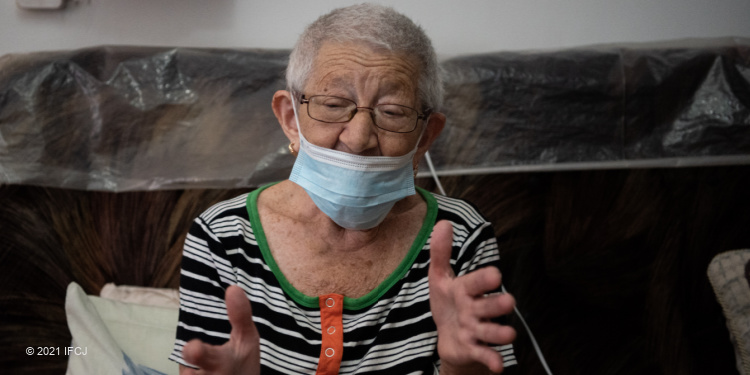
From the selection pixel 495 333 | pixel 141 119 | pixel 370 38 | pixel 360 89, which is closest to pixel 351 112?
pixel 360 89

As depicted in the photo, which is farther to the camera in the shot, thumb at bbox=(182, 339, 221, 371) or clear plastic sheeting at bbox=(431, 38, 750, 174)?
clear plastic sheeting at bbox=(431, 38, 750, 174)

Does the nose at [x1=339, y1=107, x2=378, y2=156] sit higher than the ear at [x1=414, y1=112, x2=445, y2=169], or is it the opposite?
the ear at [x1=414, y1=112, x2=445, y2=169]

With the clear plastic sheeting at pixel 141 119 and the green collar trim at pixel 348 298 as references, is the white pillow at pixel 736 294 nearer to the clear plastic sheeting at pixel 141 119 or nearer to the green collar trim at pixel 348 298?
the green collar trim at pixel 348 298

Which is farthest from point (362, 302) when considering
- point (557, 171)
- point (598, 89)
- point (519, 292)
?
point (598, 89)

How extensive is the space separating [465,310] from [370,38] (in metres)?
0.55

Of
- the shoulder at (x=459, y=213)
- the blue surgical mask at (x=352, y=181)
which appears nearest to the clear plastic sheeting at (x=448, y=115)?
the shoulder at (x=459, y=213)

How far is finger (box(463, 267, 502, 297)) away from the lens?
826mm

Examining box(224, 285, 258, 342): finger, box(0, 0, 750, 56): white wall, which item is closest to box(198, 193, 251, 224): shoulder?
box(224, 285, 258, 342): finger

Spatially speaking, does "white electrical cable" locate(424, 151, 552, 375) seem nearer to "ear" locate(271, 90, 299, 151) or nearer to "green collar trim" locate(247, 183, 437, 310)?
"green collar trim" locate(247, 183, 437, 310)

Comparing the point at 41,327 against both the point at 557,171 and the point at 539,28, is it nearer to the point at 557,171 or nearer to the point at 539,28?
the point at 557,171

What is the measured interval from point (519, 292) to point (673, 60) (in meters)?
0.80

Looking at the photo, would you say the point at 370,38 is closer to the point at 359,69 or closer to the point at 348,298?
the point at 359,69

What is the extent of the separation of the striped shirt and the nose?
0.89 feet

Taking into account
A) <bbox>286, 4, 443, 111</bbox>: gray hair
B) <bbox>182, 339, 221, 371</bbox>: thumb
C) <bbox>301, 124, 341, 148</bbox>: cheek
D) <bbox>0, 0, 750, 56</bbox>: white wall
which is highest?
<bbox>0, 0, 750, 56</bbox>: white wall
